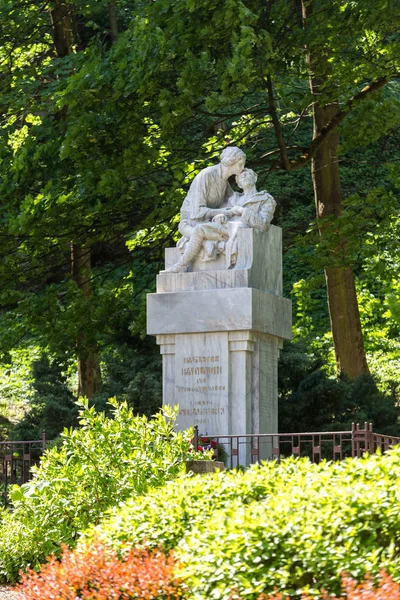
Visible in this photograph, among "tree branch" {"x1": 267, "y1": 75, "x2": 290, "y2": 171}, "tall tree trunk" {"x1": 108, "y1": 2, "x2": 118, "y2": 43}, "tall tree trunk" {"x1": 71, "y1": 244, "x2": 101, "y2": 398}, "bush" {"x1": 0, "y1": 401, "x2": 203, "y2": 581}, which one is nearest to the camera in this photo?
"bush" {"x1": 0, "y1": 401, "x2": 203, "y2": 581}

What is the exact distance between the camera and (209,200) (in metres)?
16.9

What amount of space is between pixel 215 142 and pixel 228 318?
18.5 ft

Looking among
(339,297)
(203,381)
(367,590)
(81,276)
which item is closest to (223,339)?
(203,381)

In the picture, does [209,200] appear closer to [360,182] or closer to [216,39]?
[216,39]

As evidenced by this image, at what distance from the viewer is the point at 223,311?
52.4 ft

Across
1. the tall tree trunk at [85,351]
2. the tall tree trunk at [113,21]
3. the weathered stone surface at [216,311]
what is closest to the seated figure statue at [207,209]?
the weathered stone surface at [216,311]

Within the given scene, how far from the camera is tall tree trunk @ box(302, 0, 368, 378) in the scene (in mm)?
21297

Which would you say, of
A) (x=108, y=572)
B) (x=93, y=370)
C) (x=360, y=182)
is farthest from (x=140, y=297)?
(x=108, y=572)

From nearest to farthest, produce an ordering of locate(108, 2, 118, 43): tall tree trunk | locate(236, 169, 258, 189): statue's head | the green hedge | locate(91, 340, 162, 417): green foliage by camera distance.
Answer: the green hedge → locate(236, 169, 258, 189): statue's head → locate(91, 340, 162, 417): green foliage → locate(108, 2, 118, 43): tall tree trunk

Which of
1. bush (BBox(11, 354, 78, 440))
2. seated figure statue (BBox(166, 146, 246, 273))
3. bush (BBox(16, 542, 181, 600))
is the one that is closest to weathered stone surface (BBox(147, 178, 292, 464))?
seated figure statue (BBox(166, 146, 246, 273))

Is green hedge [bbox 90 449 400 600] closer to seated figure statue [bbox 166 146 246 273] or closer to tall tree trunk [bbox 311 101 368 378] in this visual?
seated figure statue [bbox 166 146 246 273]

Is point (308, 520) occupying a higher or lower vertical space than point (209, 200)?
lower

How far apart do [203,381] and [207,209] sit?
2290mm

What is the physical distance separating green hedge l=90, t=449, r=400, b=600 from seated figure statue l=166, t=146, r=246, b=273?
26.6ft
